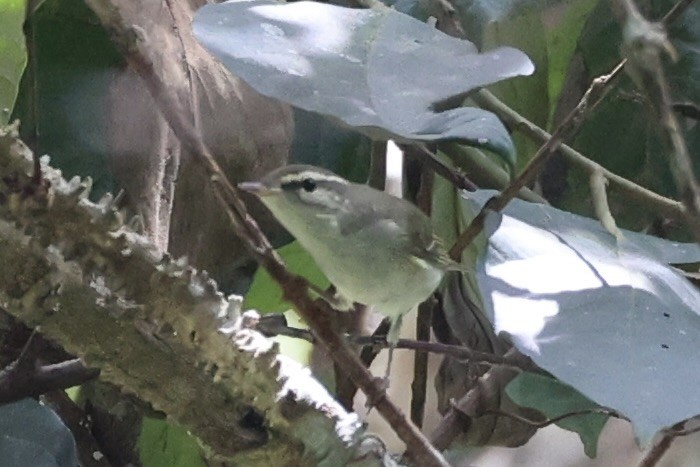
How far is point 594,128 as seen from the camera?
96 cm

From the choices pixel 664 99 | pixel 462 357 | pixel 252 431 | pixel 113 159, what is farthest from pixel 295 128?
pixel 664 99

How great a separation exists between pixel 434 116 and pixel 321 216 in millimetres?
121

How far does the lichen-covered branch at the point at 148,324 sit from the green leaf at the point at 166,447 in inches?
11.4

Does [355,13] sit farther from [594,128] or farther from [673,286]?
[594,128]

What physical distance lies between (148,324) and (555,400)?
0.44 m

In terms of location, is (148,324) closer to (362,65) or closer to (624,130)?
(362,65)

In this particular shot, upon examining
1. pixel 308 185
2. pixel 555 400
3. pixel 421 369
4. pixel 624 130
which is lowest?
pixel 421 369

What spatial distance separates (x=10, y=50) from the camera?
551mm

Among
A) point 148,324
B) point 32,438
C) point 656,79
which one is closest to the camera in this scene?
point 656,79

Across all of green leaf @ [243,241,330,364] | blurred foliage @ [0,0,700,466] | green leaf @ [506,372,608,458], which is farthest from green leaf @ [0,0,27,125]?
green leaf @ [506,372,608,458]

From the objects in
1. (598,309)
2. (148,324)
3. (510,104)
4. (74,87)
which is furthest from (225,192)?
(510,104)

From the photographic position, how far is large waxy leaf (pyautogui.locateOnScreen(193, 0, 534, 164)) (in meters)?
0.47

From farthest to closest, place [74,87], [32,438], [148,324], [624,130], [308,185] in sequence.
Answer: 1. [624,130]
2. [74,87]
3. [32,438]
4. [308,185]
5. [148,324]

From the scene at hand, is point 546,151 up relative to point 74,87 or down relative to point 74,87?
up
